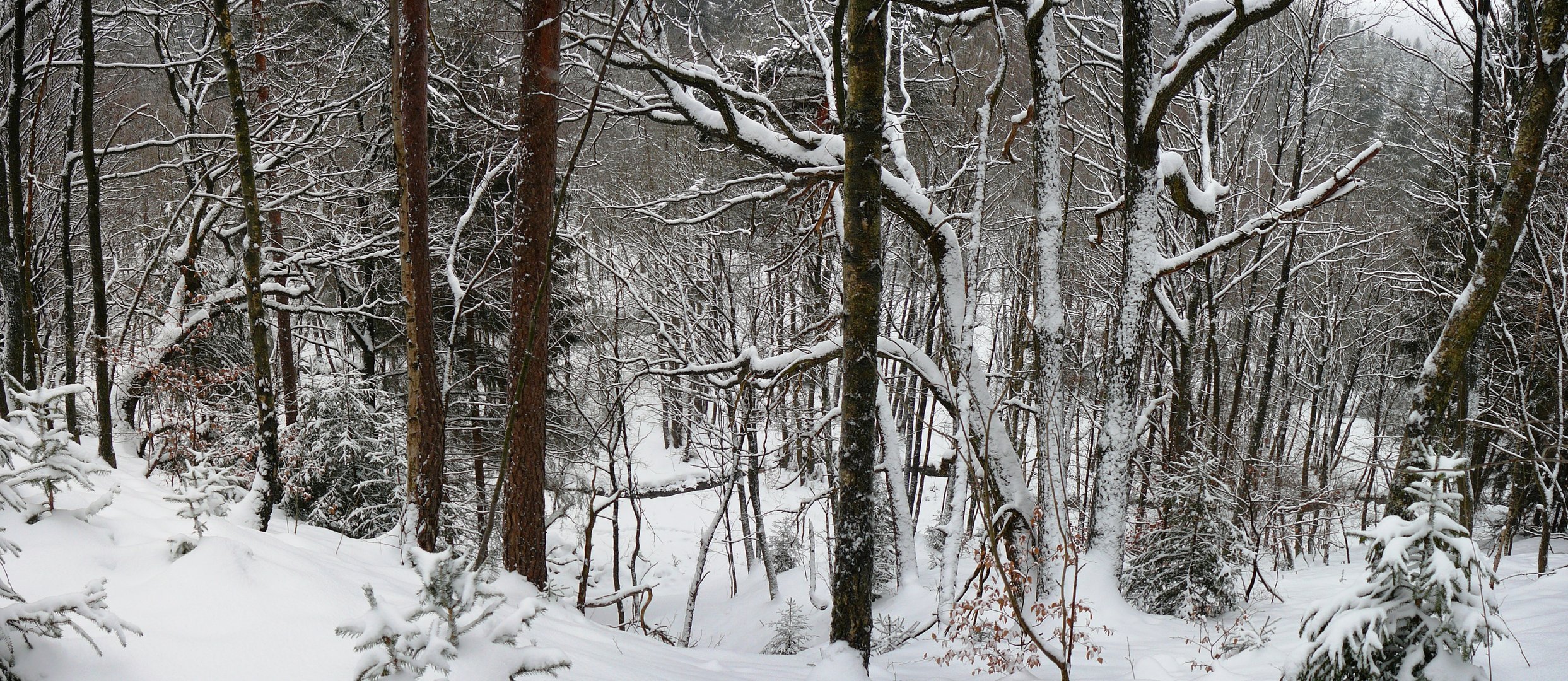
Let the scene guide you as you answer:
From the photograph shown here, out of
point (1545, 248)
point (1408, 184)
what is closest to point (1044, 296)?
point (1545, 248)

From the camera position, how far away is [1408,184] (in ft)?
62.0

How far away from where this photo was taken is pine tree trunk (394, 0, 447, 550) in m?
6.02

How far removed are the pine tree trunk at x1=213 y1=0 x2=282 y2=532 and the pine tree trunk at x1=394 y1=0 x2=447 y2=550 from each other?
996 millimetres

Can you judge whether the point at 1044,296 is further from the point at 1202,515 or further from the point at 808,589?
the point at 808,589

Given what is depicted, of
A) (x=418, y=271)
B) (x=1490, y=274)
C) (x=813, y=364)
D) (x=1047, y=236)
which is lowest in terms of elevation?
(x=813, y=364)

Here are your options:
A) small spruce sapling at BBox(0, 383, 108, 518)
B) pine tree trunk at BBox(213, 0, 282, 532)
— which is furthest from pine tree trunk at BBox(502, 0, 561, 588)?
small spruce sapling at BBox(0, 383, 108, 518)

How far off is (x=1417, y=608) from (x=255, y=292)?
701 centimetres

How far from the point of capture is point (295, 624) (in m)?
2.47

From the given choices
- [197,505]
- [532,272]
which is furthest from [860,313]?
[197,505]

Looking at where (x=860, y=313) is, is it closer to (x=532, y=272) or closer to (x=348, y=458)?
(x=532, y=272)

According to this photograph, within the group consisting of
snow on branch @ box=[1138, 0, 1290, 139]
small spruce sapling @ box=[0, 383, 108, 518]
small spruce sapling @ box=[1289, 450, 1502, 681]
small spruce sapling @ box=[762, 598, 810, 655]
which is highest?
snow on branch @ box=[1138, 0, 1290, 139]

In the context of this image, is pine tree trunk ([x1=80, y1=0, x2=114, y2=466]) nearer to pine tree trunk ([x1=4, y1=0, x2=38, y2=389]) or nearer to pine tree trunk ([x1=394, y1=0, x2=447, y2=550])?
pine tree trunk ([x1=4, y1=0, x2=38, y2=389])

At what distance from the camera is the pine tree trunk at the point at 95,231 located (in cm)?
615

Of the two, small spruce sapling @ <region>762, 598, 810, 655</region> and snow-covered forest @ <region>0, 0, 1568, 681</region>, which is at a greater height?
snow-covered forest @ <region>0, 0, 1568, 681</region>
